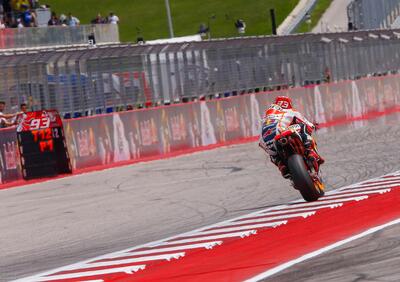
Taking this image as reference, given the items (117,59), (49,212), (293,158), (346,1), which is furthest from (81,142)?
(346,1)

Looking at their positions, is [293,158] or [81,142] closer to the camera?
[293,158]

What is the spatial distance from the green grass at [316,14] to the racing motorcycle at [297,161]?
5659 centimetres

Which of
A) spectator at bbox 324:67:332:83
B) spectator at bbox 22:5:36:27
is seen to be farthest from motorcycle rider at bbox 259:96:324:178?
spectator at bbox 22:5:36:27

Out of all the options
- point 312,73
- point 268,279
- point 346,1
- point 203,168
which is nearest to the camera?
point 268,279

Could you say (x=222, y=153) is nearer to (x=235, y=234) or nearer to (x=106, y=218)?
(x=106, y=218)

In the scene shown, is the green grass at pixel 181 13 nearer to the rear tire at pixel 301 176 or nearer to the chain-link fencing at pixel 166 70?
the chain-link fencing at pixel 166 70

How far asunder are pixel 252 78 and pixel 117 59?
21.6 feet

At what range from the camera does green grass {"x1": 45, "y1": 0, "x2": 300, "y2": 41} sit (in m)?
77.1

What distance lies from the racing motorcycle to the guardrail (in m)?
28.1

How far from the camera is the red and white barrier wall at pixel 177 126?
25625 millimetres

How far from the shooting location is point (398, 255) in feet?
32.0

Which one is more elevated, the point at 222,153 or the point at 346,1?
the point at 346,1

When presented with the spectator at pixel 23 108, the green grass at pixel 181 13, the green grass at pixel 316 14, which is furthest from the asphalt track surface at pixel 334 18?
the spectator at pixel 23 108

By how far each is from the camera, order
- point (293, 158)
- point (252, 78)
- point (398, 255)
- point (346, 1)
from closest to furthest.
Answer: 1. point (398, 255)
2. point (293, 158)
3. point (252, 78)
4. point (346, 1)
